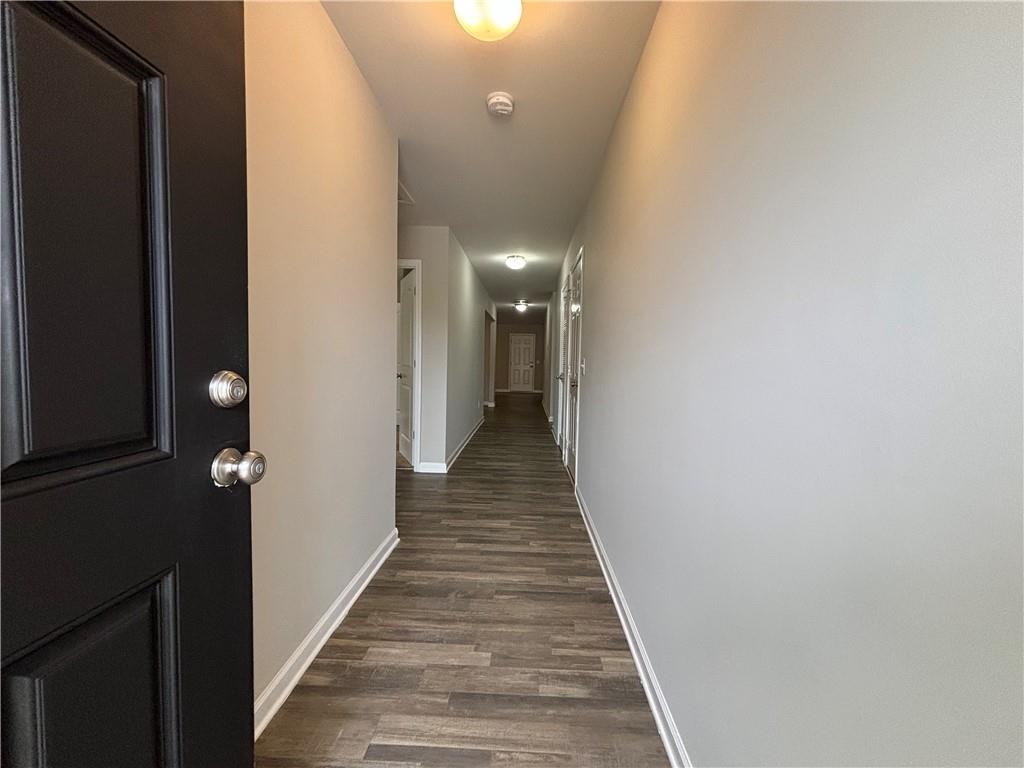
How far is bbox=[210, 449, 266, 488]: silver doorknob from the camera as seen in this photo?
0.74 metres

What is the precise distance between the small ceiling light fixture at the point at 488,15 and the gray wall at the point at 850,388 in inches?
23.6

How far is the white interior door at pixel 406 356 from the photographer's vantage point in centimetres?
438

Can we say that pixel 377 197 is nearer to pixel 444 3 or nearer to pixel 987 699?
pixel 444 3

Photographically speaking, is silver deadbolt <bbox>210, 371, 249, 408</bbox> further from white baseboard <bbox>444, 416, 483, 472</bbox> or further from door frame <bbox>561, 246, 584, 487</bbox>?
white baseboard <bbox>444, 416, 483, 472</bbox>

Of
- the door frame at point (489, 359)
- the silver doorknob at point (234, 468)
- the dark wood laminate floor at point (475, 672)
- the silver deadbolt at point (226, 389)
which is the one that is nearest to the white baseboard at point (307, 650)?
the dark wood laminate floor at point (475, 672)

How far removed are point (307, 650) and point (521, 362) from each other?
488 inches

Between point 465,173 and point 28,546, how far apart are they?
2994 mm

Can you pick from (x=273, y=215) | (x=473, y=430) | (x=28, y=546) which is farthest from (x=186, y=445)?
(x=473, y=430)

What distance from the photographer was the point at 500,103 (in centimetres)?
209

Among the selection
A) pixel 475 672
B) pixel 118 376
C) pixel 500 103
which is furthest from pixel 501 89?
pixel 475 672

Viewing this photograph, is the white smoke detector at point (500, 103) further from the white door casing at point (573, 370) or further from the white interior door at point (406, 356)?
the white interior door at point (406, 356)

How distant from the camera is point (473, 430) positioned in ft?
21.6

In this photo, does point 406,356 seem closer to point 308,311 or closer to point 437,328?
point 437,328

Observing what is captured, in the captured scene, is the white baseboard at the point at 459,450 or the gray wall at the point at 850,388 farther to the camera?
the white baseboard at the point at 459,450
